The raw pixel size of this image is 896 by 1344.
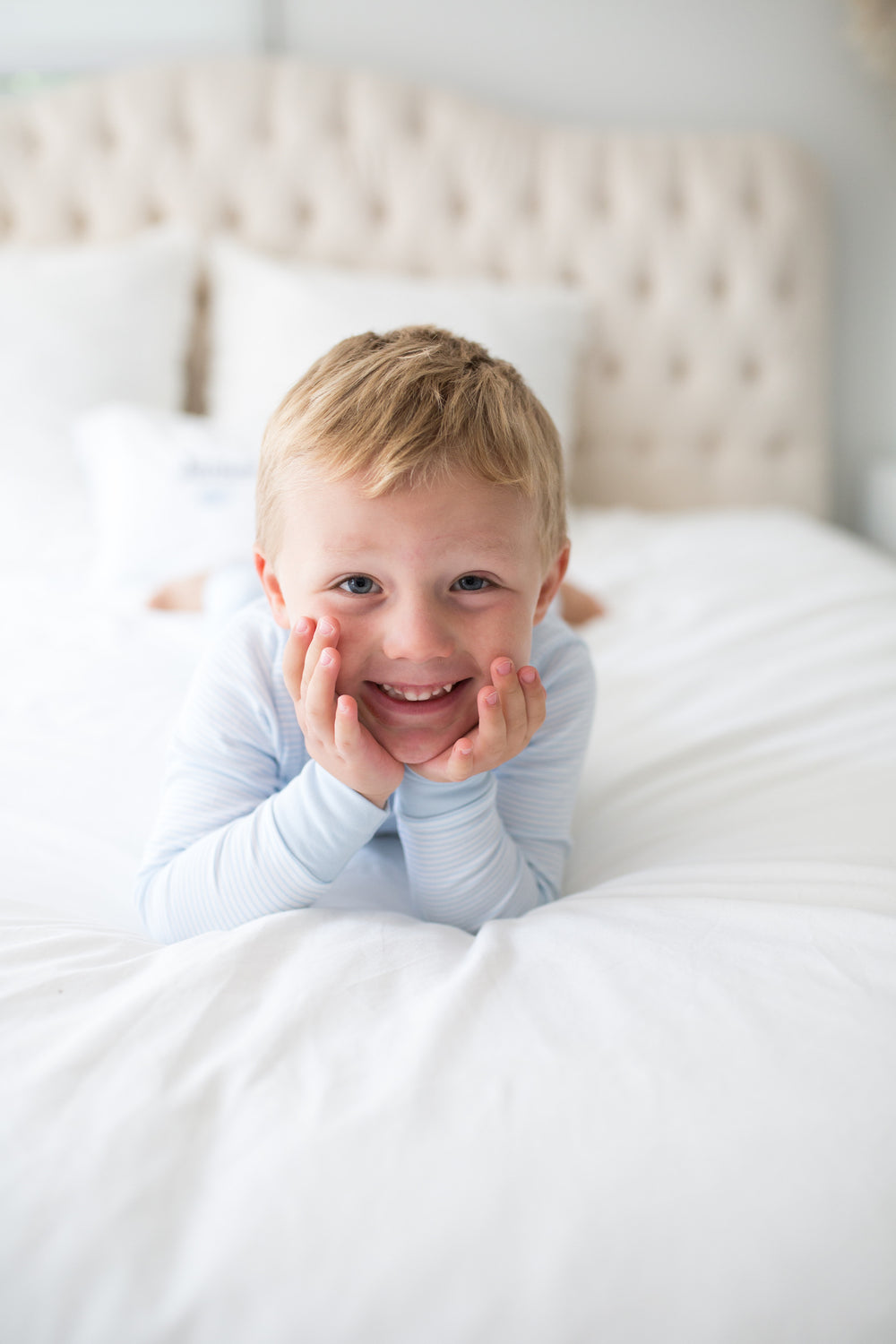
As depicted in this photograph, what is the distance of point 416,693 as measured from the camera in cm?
71

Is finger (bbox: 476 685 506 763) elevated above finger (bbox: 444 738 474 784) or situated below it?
above

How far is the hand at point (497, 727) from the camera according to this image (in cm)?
68

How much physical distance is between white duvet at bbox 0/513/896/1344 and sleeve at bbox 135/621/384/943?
5 cm

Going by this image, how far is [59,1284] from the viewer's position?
0.41 m

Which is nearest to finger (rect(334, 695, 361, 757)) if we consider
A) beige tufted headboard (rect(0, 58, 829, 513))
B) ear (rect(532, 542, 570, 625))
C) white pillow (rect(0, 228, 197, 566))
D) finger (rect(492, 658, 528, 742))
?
finger (rect(492, 658, 528, 742))

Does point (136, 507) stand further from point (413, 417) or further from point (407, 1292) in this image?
point (407, 1292)

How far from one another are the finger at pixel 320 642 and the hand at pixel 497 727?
0.11 metres

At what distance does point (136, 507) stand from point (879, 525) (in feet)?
6.37

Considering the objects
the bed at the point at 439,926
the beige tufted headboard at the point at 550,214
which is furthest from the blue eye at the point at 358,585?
the beige tufted headboard at the point at 550,214

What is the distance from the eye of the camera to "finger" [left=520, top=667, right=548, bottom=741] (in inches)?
27.7

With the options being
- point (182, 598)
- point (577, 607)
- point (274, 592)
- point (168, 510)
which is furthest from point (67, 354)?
point (274, 592)

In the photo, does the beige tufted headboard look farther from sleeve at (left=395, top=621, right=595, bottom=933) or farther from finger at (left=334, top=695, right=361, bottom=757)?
finger at (left=334, top=695, right=361, bottom=757)

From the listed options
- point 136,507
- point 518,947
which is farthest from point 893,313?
point 518,947

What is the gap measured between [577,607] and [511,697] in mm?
799
